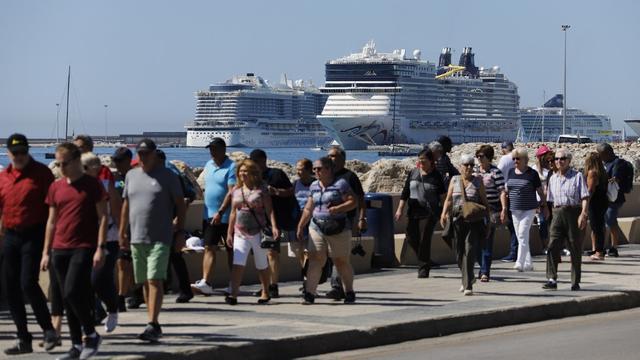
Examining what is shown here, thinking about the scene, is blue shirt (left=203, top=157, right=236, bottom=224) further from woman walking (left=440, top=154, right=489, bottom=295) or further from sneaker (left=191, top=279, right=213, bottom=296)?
Result: woman walking (left=440, top=154, right=489, bottom=295)

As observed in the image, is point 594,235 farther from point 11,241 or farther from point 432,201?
point 11,241

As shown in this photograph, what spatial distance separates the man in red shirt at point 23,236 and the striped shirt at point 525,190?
24.4 ft

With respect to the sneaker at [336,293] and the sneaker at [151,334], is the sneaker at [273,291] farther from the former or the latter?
the sneaker at [151,334]

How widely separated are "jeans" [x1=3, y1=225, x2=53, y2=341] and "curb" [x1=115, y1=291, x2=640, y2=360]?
37.0 inches

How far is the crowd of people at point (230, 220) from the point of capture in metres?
9.93

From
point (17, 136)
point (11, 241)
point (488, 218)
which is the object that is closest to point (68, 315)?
point (11, 241)

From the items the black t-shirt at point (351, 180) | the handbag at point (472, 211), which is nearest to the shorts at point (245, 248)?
the black t-shirt at point (351, 180)

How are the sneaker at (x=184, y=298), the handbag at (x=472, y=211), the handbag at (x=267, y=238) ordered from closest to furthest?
the handbag at (x=267, y=238) < the sneaker at (x=184, y=298) < the handbag at (x=472, y=211)

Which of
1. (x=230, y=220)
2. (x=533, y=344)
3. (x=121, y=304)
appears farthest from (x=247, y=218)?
(x=533, y=344)

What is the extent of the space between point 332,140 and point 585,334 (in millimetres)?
148731

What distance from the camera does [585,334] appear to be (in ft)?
39.0

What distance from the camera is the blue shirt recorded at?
45.4ft

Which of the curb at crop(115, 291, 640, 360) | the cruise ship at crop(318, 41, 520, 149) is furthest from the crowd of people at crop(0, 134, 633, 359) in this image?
the cruise ship at crop(318, 41, 520, 149)

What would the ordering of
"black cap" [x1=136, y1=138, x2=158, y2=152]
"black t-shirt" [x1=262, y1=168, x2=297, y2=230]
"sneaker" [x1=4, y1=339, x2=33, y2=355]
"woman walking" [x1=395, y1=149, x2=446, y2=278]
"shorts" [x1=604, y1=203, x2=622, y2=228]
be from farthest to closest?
"shorts" [x1=604, y1=203, x2=622, y2=228], "woman walking" [x1=395, y1=149, x2=446, y2=278], "black t-shirt" [x1=262, y1=168, x2=297, y2=230], "black cap" [x1=136, y1=138, x2=158, y2=152], "sneaker" [x1=4, y1=339, x2=33, y2=355]
